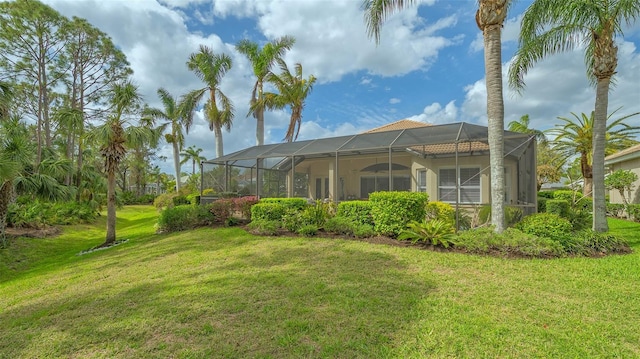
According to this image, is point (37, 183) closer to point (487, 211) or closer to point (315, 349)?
point (315, 349)

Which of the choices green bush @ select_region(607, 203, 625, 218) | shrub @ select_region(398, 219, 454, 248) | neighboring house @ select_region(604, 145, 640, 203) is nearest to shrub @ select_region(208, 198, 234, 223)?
shrub @ select_region(398, 219, 454, 248)

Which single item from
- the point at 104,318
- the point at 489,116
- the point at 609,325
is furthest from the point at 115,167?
the point at 609,325

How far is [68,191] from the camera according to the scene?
14.4 metres

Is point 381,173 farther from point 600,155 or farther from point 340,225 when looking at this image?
point 600,155

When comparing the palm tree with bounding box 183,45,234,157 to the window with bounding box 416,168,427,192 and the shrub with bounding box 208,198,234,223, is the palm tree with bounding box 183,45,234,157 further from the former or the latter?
the window with bounding box 416,168,427,192

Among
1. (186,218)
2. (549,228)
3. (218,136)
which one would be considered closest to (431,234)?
(549,228)

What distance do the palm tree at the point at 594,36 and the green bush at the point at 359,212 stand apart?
595 centimetres

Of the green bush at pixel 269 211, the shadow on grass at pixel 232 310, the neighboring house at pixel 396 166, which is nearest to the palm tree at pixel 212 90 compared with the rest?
the neighboring house at pixel 396 166

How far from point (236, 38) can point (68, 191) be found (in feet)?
42.6

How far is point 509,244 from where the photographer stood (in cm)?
622

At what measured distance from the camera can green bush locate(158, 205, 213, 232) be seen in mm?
11703

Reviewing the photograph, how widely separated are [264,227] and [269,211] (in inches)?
28.6

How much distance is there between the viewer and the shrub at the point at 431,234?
672cm

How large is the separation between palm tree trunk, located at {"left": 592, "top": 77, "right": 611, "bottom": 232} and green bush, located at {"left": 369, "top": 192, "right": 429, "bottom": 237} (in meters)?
4.53
